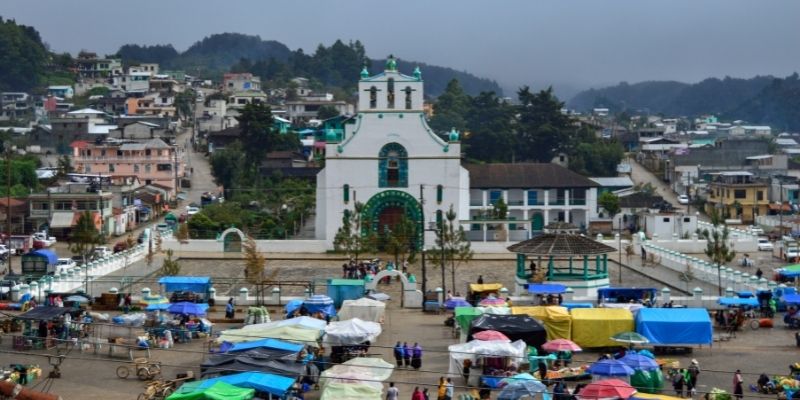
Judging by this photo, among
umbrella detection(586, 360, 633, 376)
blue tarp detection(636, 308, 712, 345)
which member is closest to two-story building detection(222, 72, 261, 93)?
blue tarp detection(636, 308, 712, 345)

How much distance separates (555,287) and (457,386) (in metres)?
11.2

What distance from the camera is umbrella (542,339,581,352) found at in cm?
2391

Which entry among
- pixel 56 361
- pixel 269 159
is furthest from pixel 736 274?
pixel 269 159

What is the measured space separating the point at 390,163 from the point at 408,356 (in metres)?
22.7

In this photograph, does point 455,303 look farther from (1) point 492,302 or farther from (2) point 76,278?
(2) point 76,278

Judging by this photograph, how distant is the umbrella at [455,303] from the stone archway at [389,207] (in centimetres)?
1518

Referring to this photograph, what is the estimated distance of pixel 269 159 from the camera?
240ft

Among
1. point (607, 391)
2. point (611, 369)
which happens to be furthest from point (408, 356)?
point (607, 391)

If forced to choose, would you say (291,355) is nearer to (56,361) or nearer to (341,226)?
(56,361)

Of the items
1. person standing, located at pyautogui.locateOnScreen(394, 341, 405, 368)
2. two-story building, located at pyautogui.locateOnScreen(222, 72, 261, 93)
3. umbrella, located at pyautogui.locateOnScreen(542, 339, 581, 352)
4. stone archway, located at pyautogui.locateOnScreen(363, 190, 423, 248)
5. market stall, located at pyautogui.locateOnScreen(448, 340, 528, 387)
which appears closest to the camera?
market stall, located at pyautogui.locateOnScreen(448, 340, 528, 387)

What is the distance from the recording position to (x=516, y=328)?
24.6 metres

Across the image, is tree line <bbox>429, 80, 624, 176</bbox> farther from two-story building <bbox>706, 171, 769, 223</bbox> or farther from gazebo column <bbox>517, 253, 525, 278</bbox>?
gazebo column <bbox>517, 253, 525, 278</bbox>

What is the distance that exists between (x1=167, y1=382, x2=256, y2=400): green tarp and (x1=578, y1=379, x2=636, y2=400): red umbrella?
5280 millimetres

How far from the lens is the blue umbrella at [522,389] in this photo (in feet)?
66.0
